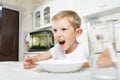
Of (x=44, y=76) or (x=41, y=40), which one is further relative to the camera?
(x=41, y=40)

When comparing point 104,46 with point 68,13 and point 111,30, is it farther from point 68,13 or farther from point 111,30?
point 68,13

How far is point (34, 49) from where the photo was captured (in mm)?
2840

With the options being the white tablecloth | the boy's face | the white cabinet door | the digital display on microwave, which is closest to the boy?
the boy's face

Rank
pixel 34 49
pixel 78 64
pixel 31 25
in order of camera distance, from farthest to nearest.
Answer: pixel 31 25 → pixel 34 49 → pixel 78 64

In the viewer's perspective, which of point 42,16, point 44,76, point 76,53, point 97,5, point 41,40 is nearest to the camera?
point 44,76

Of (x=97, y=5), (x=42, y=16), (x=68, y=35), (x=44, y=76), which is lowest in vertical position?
(x=44, y=76)

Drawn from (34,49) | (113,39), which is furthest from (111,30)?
(34,49)

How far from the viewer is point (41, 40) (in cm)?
282

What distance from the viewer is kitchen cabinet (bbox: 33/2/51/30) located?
3031 millimetres

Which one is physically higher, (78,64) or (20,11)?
(20,11)

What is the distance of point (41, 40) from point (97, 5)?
3.91 feet

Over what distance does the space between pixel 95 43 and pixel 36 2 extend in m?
3.32

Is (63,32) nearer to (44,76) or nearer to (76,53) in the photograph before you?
(76,53)

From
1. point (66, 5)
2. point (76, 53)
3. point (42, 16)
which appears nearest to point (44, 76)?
point (76, 53)
